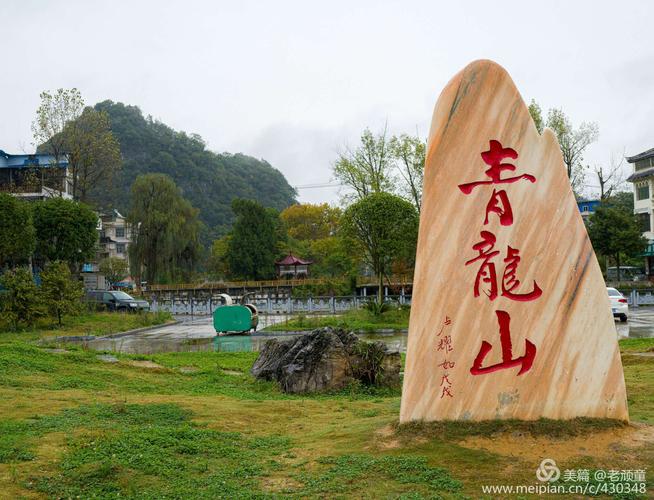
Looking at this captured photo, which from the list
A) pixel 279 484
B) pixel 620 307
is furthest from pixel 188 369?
pixel 620 307

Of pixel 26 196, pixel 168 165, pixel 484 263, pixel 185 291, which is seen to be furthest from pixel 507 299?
pixel 168 165

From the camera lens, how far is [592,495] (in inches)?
178

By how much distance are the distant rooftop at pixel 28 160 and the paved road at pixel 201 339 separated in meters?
18.7

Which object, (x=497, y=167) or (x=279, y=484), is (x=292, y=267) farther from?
(x=279, y=484)

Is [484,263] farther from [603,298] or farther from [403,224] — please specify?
[403,224]

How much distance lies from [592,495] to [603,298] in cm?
219

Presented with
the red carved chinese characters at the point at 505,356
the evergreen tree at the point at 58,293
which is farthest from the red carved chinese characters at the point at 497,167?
the evergreen tree at the point at 58,293

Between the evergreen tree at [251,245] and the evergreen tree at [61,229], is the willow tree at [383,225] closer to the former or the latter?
the evergreen tree at [61,229]

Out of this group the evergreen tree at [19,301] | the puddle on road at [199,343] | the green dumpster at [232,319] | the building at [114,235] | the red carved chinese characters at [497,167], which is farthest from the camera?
the building at [114,235]

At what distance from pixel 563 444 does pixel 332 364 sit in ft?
15.7

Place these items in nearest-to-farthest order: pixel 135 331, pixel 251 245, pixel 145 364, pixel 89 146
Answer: pixel 145 364 < pixel 135 331 < pixel 89 146 < pixel 251 245

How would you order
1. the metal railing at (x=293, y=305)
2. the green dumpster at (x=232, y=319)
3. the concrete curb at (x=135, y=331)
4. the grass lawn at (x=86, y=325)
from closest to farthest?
1. the grass lawn at (x=86, y=325)
2. the green dumpster at (x=232, y=319)
3. the concrete curb at (x=135, y=331)
4. the metal railing at (x=293, y=305)

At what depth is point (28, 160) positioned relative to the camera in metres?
39.5

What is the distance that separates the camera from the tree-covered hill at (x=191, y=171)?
74.6 m
